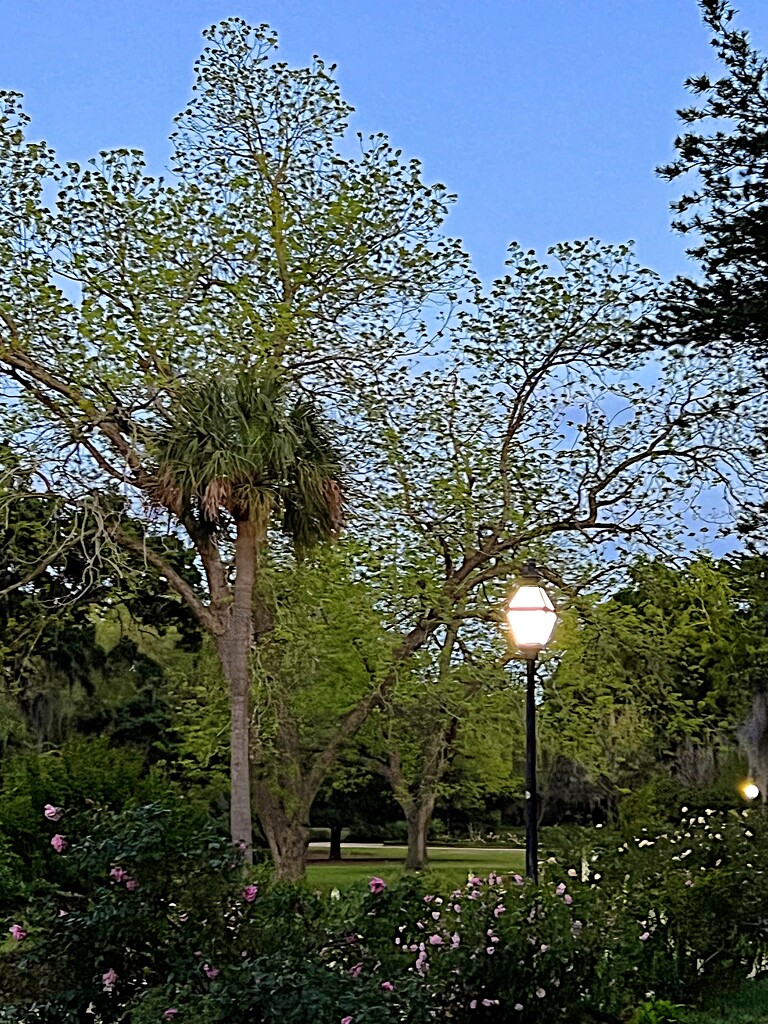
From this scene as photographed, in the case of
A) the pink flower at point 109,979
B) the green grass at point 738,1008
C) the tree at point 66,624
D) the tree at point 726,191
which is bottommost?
the green grass at point 738,1008

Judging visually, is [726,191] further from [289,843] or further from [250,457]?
[289,843]

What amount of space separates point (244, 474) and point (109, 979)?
631cm

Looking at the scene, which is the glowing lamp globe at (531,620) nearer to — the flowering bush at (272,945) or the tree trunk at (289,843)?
the flowering bush at (272,945)

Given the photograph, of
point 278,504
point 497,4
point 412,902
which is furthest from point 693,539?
point 412,902

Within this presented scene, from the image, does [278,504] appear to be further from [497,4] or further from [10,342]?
[497,4]

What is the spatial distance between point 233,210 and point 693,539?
22.7 feet

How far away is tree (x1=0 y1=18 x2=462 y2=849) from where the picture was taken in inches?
482

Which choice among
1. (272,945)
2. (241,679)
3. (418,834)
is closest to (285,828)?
(241,679)

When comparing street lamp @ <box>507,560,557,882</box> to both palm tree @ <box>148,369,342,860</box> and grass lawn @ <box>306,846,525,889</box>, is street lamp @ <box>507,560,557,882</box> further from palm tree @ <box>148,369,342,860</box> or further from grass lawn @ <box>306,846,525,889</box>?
grass lawn @ <box>306,846,525,889</box>

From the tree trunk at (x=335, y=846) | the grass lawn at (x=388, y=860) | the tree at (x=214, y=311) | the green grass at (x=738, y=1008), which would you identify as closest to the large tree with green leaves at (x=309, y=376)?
the tree at (x=214, y=311)

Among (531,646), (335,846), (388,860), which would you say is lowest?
(388,860)

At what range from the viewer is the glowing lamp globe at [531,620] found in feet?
26.0

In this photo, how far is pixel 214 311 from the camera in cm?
1317

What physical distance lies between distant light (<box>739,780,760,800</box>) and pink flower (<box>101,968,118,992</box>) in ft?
49.2
